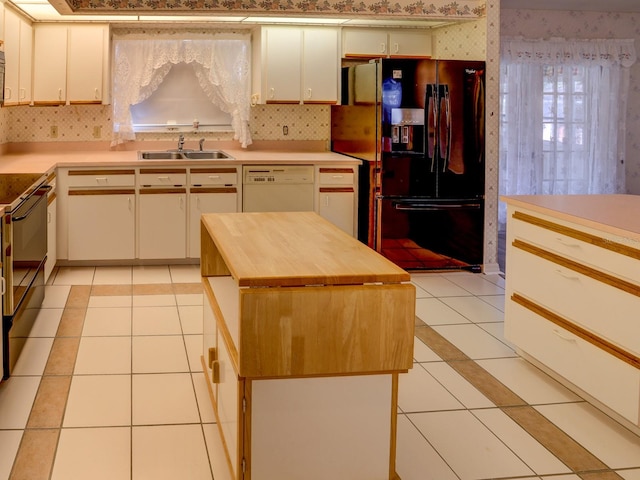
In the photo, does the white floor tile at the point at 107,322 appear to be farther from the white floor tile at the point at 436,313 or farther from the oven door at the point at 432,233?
the oven door at the point at 432,233

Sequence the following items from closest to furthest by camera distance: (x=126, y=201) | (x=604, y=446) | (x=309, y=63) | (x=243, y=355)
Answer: (x=243, y=355)
(x=604, y=446)
(x=126, y=201)
(x=309, y=63)

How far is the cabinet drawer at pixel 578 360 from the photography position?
322 centimetres

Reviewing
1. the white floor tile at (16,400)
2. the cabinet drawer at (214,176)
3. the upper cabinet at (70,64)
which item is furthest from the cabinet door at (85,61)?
the white floor tile at (16,400)

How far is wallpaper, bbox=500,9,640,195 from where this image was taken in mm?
8844

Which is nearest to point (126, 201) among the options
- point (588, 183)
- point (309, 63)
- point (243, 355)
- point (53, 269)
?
point (53, 269)

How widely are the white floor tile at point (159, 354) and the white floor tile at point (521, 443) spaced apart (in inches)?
59.1

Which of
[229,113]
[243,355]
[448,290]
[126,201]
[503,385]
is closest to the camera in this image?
[243,355]

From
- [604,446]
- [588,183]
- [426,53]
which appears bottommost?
[604,446]

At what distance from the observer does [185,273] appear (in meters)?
6.25

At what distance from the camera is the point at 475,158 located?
632 cm

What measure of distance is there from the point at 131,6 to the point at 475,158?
2.90m

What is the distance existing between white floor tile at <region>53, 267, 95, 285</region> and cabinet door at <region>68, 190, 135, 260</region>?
0.34ft

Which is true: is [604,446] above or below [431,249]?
below

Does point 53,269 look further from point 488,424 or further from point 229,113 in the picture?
point 488,424
